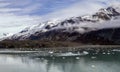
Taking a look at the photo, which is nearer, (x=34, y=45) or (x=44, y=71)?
(x=44, y=71)

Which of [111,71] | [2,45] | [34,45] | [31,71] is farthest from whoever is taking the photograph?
[2,45]

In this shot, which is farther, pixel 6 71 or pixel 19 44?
pixel 19 44

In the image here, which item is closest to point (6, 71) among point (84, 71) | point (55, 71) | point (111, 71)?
point (55, 71)

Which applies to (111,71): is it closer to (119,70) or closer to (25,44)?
(119,70)

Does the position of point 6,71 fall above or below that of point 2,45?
above

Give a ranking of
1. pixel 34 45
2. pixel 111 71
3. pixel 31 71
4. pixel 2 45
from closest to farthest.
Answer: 1. pixel 111 71
2. pixel 31 71
3. pixel 34 45
4. pixel 2 45

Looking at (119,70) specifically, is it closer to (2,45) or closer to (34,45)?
(34,45)

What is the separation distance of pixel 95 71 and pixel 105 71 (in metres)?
1.27

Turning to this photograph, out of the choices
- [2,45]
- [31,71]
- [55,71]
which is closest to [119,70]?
[55,71]

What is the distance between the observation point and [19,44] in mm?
184750

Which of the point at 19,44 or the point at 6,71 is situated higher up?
the point at 6,71

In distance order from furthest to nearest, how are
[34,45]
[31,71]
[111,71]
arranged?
[34,45] → [31,71] → [111,71]

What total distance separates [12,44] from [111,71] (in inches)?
5840

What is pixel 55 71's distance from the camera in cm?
4488
